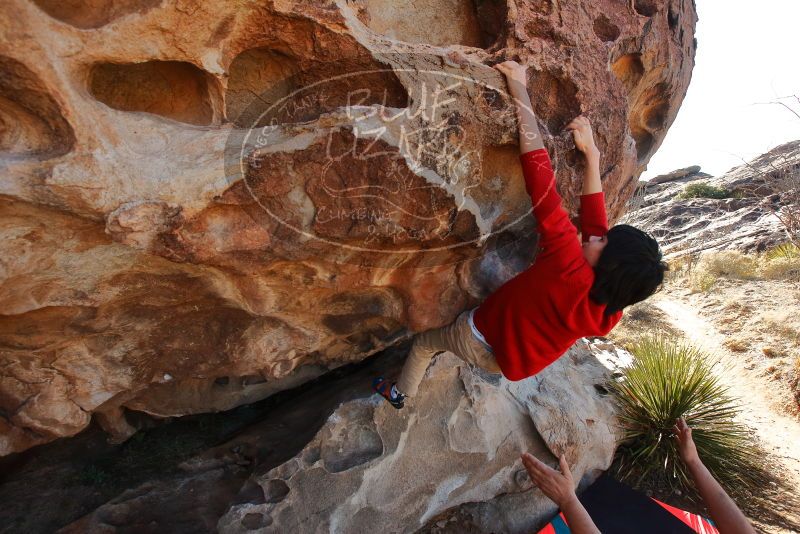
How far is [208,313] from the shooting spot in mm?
2639

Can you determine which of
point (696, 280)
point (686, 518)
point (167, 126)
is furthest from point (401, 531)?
point (696, 280)

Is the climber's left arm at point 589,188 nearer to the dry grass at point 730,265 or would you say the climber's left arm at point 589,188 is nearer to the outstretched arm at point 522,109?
the outstretched arm at point 522,109

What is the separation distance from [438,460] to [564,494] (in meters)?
0.87

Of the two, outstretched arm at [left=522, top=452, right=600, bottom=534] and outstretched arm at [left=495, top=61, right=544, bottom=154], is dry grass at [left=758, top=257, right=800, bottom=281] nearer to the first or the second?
outstretched arm at [left=522, top=452, right=600, bottom=534]

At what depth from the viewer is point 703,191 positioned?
570 inches

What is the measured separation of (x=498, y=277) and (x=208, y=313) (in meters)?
1.54

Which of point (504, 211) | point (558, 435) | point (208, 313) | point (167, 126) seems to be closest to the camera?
point (167, 126)

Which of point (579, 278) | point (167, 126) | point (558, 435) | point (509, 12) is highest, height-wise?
point (509, 12)

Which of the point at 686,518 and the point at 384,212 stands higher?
the point at 384,212

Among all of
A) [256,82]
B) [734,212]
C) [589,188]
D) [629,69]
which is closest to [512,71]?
[589,188]

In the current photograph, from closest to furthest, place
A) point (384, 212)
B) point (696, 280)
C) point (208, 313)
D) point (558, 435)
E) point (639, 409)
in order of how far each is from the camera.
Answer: point (384, 212), point (208, 313), point (558, 435), point (639, 409), point (696, 280)

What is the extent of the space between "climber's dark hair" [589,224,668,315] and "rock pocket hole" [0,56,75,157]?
200 centimetres

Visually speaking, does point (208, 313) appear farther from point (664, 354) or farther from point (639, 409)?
point (664, 354)

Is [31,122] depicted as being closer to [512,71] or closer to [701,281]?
[512,71]
